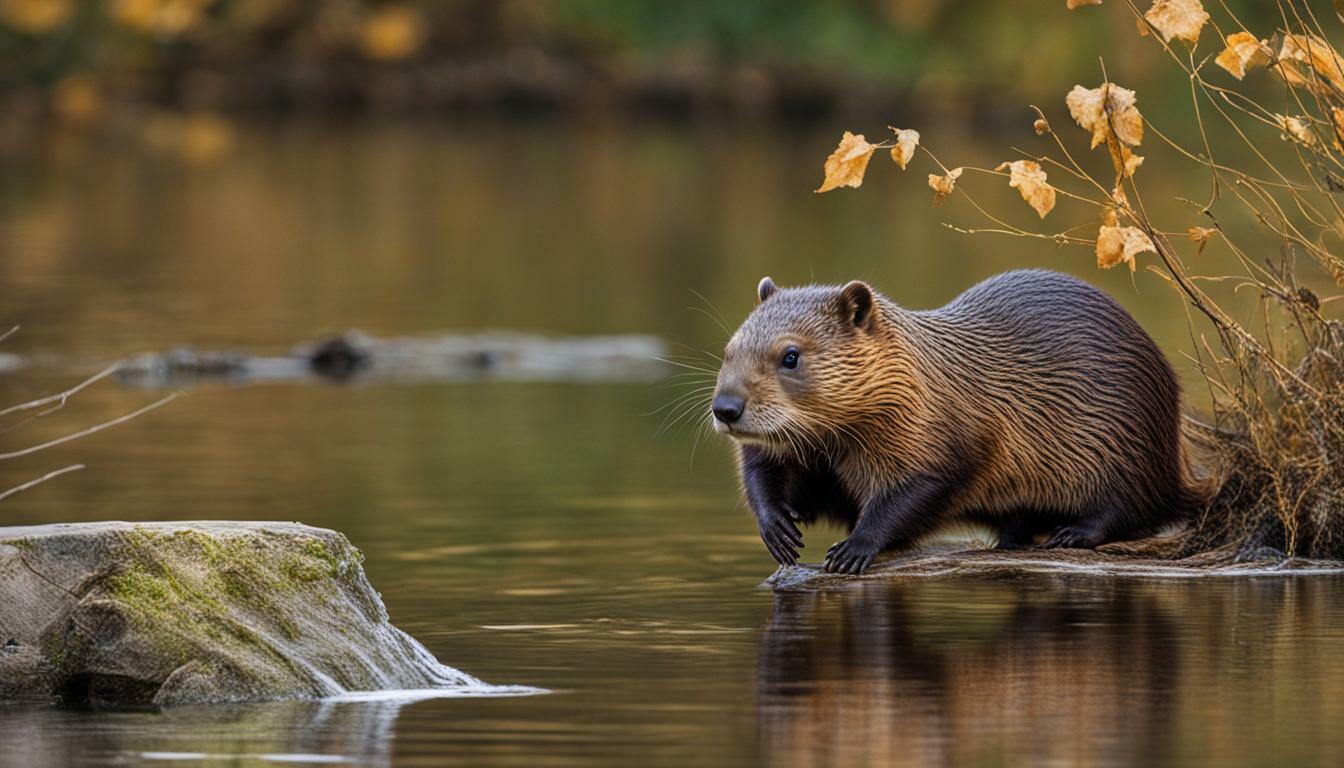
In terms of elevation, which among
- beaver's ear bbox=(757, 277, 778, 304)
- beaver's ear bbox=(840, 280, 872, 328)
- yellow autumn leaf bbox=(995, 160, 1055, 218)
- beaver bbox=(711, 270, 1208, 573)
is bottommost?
beaver bbox=(711, 270, 1208, 573)

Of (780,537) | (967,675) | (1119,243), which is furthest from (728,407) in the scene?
(967,675)

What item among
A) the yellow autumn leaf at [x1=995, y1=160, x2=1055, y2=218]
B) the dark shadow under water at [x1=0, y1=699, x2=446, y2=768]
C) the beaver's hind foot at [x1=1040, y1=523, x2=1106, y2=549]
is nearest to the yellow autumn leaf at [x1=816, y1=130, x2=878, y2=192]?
the yellow autumn leaf at [x1=995, y1=160, x2=1055, y2=218]

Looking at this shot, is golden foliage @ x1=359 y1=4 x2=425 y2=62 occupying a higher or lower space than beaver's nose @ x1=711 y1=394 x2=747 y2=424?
higher

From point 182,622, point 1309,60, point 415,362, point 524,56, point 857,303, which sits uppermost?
point 524,56

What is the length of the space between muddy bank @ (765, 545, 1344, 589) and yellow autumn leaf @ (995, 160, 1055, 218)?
148 centimetres

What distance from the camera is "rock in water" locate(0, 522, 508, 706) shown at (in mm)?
8367

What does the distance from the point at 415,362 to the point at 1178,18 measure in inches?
453

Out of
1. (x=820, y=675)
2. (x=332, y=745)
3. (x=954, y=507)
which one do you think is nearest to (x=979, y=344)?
(x=954, y=507)

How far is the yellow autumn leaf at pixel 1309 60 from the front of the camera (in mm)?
10672

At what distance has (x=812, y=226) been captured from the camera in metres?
38.9

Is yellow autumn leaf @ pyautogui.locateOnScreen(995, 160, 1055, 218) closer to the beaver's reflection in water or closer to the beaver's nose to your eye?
the beaver's nose

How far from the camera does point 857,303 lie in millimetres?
11078

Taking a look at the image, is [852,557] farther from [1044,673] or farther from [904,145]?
[1044,673]

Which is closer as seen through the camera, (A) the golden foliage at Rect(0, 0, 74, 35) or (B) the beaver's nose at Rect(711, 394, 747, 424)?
(B) the beaver's nose at Rect(711, 394, 747, 424)
